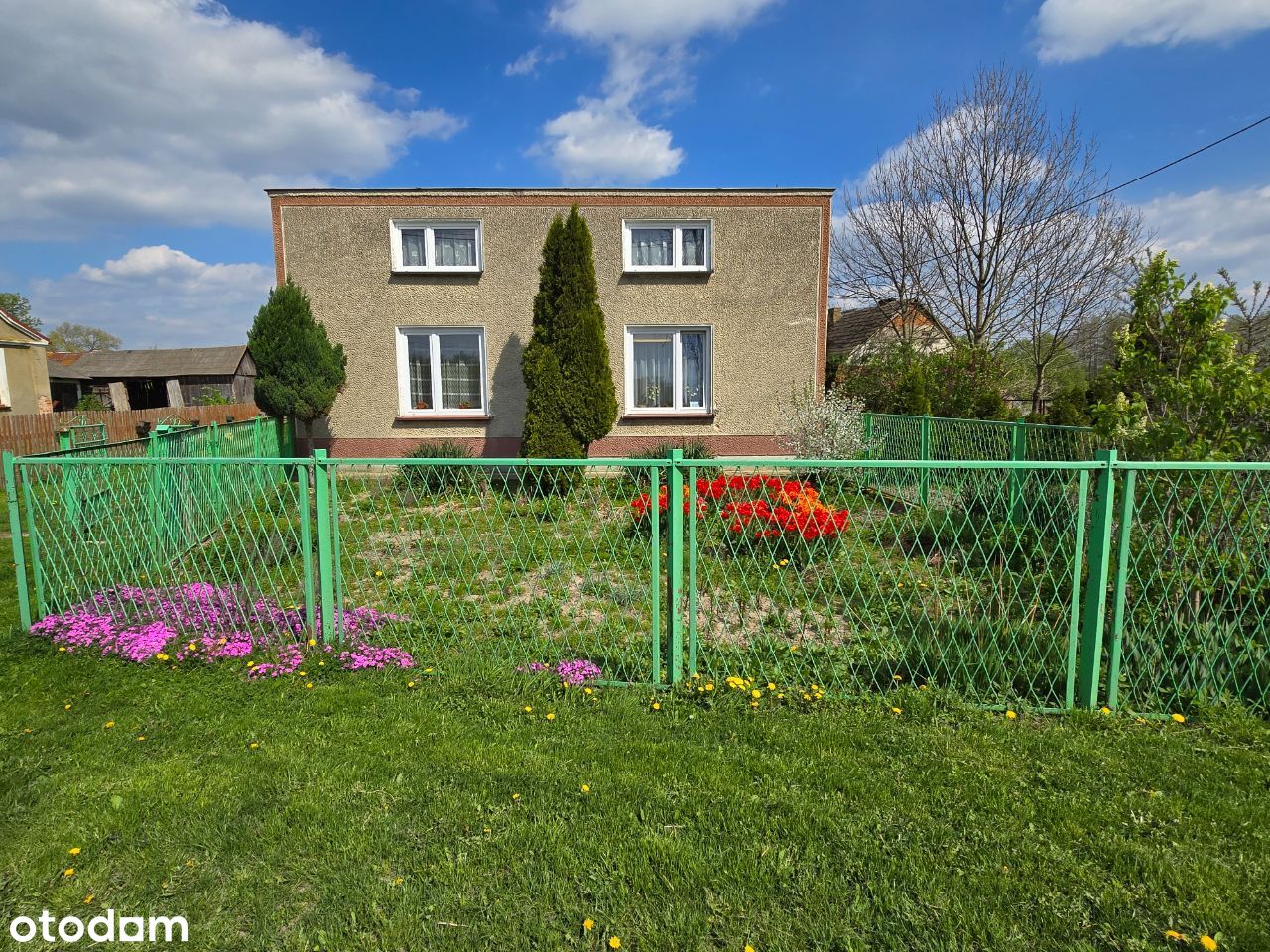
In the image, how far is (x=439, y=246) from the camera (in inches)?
458

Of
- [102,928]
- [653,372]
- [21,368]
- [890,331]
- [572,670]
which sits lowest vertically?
[102,928]

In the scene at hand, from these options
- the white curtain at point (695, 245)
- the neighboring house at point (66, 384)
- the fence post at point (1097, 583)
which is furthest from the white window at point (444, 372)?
the neighboring house at point (66, 384)

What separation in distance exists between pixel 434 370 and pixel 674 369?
4366 mm

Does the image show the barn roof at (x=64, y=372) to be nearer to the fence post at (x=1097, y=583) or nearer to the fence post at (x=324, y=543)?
the fence post at (x=324, y=543)

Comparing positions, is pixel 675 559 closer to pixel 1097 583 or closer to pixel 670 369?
pixel 1097 583

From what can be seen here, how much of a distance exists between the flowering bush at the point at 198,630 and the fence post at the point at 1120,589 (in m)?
3.84

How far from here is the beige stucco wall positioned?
20359 millimetres

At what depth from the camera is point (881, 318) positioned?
19.6 meters

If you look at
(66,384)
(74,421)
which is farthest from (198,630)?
Result: (66,384)

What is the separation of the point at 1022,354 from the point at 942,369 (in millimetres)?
5585

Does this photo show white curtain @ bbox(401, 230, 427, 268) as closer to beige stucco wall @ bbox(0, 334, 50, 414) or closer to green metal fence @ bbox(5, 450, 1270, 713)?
green metal fence @ bbox(5, 450, 1270, 713)

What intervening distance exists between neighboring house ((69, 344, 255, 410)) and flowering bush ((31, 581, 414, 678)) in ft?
104

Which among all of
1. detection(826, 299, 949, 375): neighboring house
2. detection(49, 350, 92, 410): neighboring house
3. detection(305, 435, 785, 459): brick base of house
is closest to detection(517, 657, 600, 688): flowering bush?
detection(305, 435, 785, 459): brick base of house

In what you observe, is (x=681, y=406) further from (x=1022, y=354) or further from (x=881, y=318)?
(x=1022, y=354)
